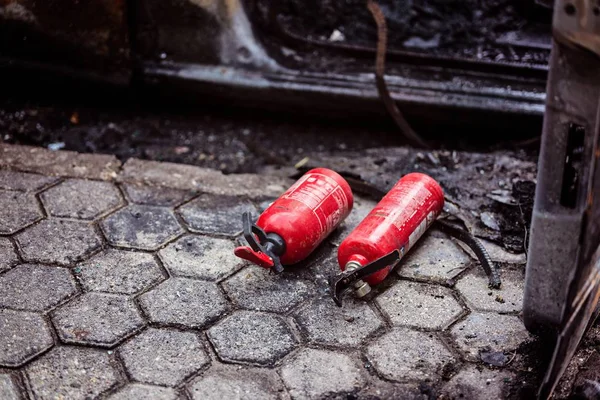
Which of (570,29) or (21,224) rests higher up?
(570,29)

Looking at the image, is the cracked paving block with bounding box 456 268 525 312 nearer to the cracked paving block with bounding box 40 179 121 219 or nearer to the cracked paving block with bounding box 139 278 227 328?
the cracked paving block with bounding box 139 278 227 328

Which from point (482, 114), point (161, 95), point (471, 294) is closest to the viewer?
point (471, 294)

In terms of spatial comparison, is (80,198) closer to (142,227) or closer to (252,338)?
(142,227)

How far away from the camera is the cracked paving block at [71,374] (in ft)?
7.59

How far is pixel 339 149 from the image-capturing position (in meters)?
3.94

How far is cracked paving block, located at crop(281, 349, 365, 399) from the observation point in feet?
7.80

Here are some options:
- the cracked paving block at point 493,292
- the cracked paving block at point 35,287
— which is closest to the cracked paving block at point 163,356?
the cracked paving block at point 35,287

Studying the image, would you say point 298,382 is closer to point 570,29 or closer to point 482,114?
point 570,29

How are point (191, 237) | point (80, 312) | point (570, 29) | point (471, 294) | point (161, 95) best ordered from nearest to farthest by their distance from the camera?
point (570, 29) → point (80, 312) → point (471, 294) → point (191, 237) → point (161, 95)

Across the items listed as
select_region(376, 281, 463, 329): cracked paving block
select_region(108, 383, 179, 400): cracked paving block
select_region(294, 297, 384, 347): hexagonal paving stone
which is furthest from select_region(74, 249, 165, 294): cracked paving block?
select_region(376, 281, 463, 329): cracked paving block

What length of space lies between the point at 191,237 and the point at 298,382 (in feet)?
3.07

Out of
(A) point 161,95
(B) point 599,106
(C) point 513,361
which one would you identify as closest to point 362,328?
(C) point 513,361

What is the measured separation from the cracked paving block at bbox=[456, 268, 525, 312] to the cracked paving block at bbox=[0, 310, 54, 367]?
5.10ft

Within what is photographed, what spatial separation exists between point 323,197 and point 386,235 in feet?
1.08
